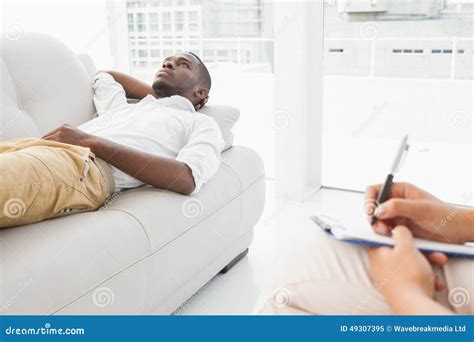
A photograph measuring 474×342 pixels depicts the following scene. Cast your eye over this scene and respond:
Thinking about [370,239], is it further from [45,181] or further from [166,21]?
[166,21]

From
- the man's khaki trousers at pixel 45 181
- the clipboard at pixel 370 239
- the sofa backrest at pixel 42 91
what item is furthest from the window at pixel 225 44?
the clipboard at pixel 370 239

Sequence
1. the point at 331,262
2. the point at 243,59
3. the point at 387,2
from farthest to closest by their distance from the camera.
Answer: the point at 243,59
the point at 387,2
the point at 331,262

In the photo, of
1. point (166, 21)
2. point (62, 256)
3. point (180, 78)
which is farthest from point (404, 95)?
point (62, 256)

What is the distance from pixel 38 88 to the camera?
1.98 metres

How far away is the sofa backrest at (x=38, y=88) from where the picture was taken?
1.88 metres

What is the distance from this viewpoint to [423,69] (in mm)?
2898

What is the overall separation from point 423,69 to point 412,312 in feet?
8.05

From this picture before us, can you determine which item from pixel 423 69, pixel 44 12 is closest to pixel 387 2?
pixel 423 69

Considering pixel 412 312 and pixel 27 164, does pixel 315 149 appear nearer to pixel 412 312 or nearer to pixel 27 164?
pixel 27 164

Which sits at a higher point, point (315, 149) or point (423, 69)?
point (423, 69)

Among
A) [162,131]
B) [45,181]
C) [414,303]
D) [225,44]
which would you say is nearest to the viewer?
[414,303]

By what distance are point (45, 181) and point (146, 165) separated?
34 centimetres

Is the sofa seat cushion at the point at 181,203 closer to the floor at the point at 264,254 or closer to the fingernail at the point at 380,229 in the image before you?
the floor at the point at 264,254

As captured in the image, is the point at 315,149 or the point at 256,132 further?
the point at 256,132
